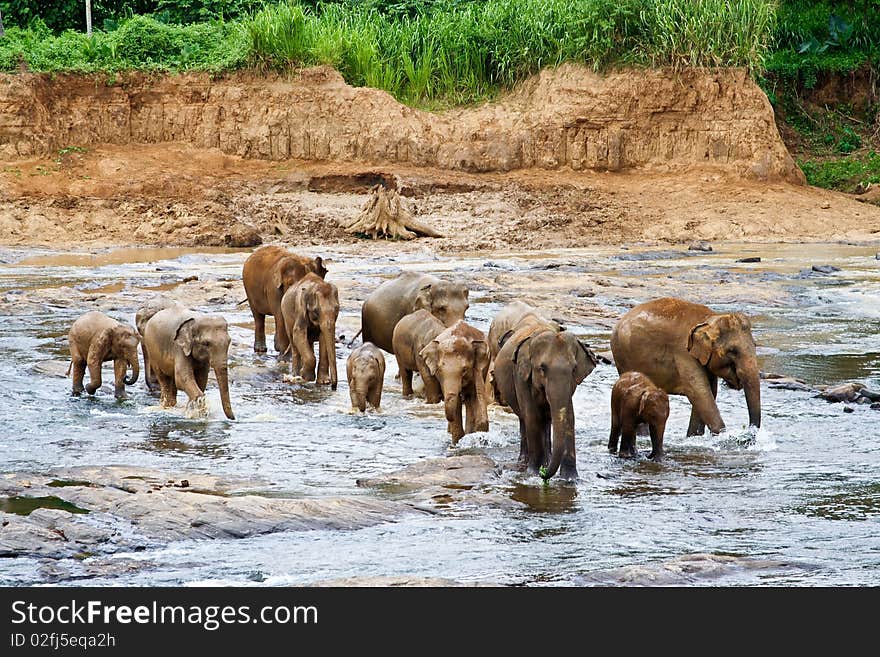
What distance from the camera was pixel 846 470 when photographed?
10109mm

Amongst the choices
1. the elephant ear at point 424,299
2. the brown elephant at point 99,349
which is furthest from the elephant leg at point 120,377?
the elephant ear at point 424,299

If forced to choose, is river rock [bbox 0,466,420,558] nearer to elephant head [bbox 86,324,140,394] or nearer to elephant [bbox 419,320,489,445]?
elephant [bbox 419,320,489,445]

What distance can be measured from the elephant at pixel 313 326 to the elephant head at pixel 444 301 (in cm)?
100

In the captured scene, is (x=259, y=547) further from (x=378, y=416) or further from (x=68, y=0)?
(x=68, y=0)

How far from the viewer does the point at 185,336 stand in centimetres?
1226

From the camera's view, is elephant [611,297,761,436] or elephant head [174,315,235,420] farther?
elephant head [174,315,235,420]

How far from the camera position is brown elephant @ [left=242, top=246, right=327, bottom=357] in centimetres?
1554

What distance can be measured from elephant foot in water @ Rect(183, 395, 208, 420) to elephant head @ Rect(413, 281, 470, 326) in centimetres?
256

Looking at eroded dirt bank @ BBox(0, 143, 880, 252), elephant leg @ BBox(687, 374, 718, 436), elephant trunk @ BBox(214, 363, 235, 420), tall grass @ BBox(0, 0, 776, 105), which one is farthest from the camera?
tall grass @ BBox(0, 0, 776, 105)

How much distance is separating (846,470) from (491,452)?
277cm

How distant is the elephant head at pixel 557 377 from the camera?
368 inches

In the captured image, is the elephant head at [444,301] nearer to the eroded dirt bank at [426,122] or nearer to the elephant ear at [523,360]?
the elephant ear at [523,360]

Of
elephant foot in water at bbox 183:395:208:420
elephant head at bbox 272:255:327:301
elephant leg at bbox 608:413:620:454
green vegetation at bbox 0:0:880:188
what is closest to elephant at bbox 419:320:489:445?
elephant leg at bbox 608:413:620:454

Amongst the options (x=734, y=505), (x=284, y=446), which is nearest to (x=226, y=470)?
(x=284, y=446)
